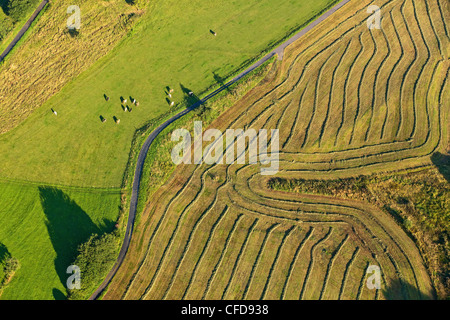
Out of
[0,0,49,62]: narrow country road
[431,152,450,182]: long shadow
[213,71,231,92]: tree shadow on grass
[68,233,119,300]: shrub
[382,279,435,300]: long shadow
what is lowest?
[382,279,435,300]: long shadow

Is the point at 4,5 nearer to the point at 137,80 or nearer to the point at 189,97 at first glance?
the point at 137,80

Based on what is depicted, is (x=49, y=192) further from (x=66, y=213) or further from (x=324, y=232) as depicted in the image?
(x=324, y=232)

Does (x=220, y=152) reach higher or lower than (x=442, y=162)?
higher

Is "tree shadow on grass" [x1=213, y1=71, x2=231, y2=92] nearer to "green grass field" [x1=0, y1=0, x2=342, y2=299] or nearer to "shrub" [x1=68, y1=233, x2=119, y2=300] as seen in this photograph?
"green grass field" [x1=0, y1=0, x2=342, y2=299]

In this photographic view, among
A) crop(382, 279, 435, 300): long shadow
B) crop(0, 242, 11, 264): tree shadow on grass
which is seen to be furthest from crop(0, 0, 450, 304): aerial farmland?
crop(0, 242, 11, 264): tree shadow on grass

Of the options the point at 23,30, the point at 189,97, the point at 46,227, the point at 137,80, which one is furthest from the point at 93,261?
the point at 23,30

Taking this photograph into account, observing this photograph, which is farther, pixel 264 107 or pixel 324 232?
pixel 264 107

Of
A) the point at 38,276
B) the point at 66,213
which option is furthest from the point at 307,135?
the point at 38,276
